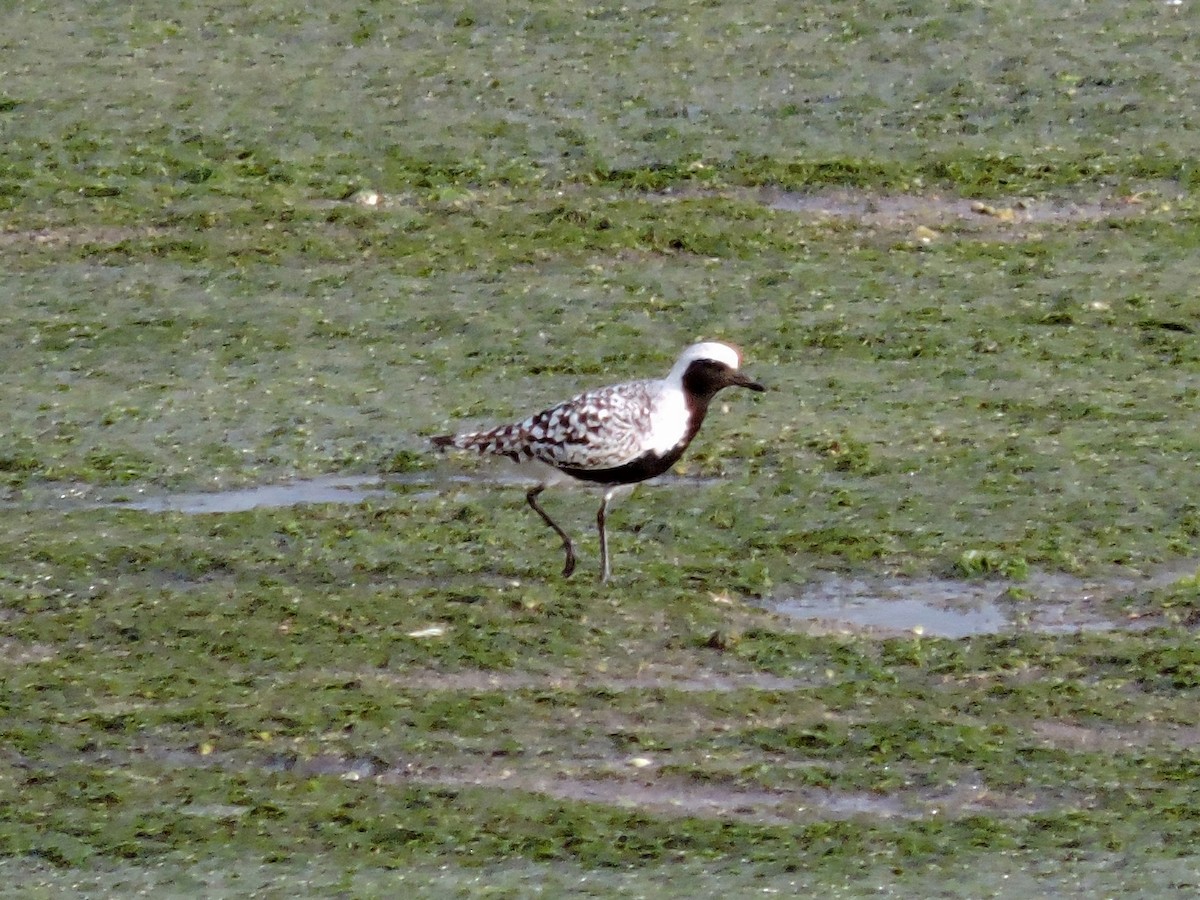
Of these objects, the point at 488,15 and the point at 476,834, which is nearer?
the point at 476,834

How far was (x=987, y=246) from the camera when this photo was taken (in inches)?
566

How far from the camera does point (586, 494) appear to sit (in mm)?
11031

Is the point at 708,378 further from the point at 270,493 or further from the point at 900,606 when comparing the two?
the point at 270,493

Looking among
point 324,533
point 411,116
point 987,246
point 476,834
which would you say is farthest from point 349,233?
point 476,834

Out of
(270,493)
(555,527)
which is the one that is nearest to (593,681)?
(555,527)

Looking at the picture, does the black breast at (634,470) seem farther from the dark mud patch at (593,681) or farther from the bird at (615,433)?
the dark mud patch at (593,681)

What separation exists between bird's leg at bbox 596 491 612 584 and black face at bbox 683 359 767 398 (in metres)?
0.59

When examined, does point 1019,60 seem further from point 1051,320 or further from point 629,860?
point 629,860

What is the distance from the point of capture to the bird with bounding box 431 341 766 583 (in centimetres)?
1000

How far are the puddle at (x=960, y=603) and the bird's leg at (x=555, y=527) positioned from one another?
2.73ft

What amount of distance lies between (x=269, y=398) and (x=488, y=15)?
7418mm

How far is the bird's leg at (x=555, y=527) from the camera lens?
32.1ft

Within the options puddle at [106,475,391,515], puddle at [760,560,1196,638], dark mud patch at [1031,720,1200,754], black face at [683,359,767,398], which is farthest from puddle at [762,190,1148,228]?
dark mud patch at [1031,720,1200,754]

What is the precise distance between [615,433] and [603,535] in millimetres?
438
